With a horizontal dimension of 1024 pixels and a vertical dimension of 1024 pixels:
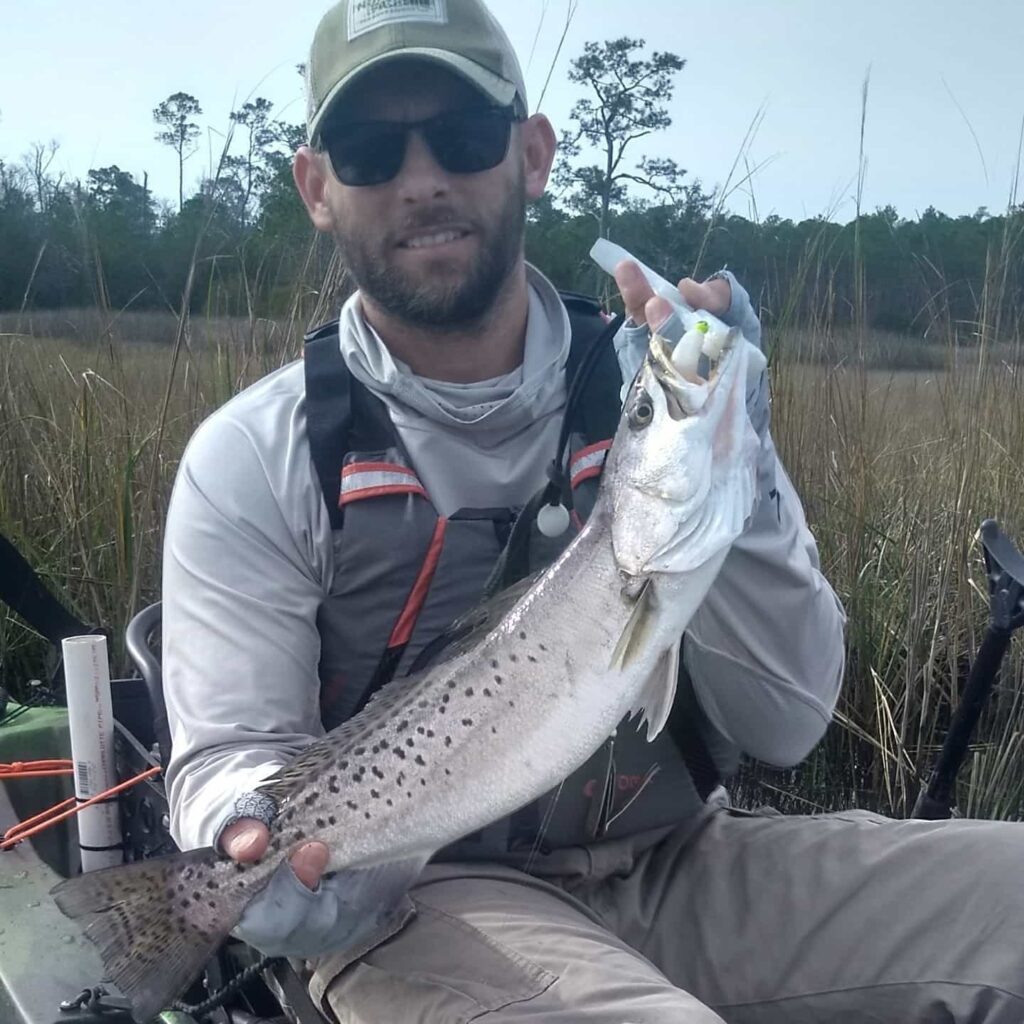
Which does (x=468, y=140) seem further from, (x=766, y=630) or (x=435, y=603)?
(x=766, y=630)

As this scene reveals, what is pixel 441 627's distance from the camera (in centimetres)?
250

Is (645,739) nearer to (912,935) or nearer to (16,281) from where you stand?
(912,935)

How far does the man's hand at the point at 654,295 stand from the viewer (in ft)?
6.82

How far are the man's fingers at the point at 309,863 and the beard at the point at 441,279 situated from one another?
4.40ft

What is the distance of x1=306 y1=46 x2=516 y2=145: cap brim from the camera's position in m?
2.68

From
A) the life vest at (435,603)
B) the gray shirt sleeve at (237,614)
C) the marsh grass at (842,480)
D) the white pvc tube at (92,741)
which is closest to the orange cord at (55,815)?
the white pvc tube at (92,741)

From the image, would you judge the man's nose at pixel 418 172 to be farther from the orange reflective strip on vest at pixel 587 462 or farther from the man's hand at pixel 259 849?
the man's hand at pixel 259 849

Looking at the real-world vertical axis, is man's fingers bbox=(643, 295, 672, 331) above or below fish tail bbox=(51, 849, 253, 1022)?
above

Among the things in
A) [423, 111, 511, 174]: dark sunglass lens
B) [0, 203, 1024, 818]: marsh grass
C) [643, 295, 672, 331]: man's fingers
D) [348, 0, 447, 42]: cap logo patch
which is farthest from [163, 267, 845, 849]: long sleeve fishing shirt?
[0, 203, 1024, 818]: marsh grass

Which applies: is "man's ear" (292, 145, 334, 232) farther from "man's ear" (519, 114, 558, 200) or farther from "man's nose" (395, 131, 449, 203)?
"man's ear" (519, 114, 558, 200)

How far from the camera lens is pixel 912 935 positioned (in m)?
2.40

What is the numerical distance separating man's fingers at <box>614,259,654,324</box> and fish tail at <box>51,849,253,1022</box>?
1293 mm

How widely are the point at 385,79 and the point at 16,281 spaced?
3.77 meters

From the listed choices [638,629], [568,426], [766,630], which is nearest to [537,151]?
[568,426]
